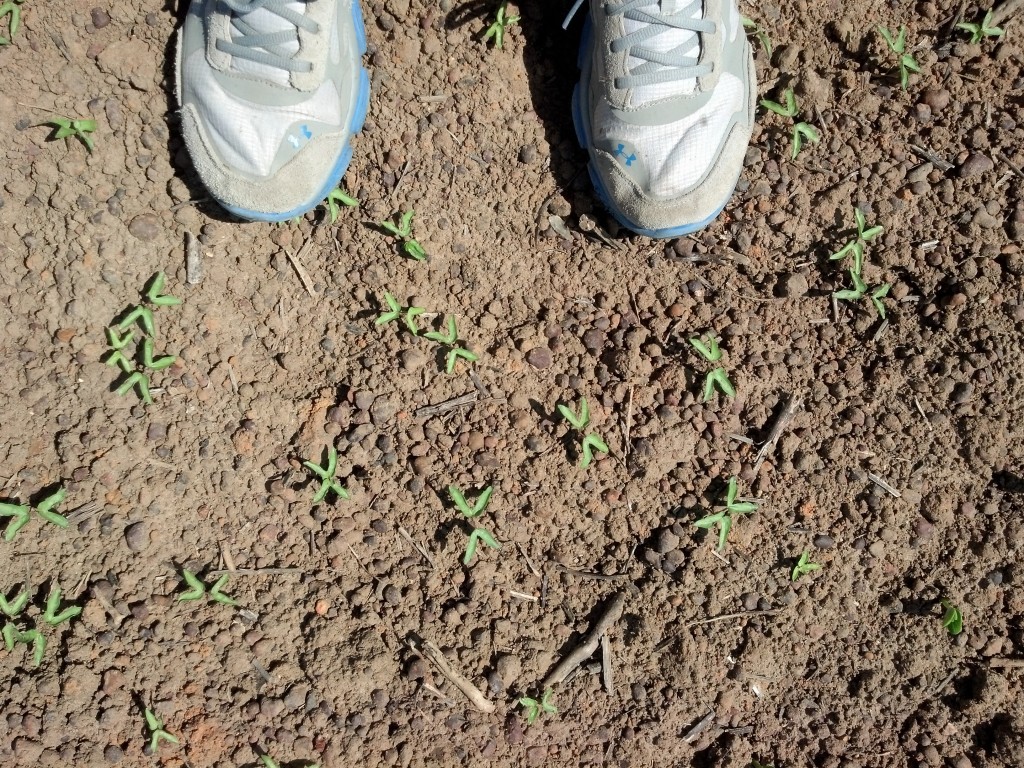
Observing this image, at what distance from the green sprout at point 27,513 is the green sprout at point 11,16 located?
1.17 meters

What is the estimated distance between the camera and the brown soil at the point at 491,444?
2.08 metres

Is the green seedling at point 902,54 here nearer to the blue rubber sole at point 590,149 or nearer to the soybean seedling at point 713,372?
the blue rubber sole at point 590,149

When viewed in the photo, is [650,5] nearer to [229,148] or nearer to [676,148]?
[676,148]

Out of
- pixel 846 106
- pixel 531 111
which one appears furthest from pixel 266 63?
pixel 846 106

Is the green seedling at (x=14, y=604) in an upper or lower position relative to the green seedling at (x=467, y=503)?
lower

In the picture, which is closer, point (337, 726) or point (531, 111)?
point (337, 726)

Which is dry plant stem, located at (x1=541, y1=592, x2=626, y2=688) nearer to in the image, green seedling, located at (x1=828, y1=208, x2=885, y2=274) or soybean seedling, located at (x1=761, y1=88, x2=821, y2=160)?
green seedling, located at (x1=828, y1=208, x2=885, y2=274)

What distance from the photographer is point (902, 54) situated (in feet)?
7.19

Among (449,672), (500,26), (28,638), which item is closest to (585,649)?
(449,672)

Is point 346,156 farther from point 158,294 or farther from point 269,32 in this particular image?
point 158,294

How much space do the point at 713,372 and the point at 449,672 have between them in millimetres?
1048

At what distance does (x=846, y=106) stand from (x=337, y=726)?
218cm

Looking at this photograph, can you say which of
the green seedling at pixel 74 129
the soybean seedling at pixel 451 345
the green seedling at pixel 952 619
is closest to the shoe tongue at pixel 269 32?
the green seedling at pixel 74 129

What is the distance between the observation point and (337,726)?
2076 millimetres
